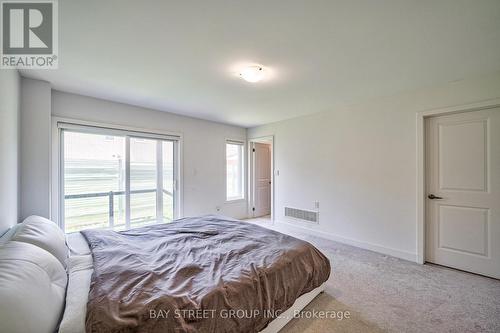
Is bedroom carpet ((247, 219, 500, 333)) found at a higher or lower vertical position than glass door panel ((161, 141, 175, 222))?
lower

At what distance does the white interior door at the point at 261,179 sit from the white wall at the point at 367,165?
3.94 ft

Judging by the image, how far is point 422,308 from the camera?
1.88 meters

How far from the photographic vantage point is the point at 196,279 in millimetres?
1402

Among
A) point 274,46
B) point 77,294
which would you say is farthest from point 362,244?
point 77,294

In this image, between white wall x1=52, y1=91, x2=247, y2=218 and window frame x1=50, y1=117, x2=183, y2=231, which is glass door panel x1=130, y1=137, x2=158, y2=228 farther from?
white wall x1=52, y1=91, x2=247, y2=218

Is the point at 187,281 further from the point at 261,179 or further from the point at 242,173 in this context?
the point at 261,179

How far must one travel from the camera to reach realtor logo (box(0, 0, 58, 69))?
144cm

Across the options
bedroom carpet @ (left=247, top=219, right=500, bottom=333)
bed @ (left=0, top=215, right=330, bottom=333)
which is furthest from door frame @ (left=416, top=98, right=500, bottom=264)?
bed @ (left=0, top=215, right=330, bottom=333)

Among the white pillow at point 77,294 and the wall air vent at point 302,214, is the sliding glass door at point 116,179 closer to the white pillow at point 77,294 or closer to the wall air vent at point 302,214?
the white pillow at point 77,294

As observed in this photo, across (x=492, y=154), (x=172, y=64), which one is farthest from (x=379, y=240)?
(x=172, y=64)

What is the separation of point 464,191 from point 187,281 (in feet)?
10.9

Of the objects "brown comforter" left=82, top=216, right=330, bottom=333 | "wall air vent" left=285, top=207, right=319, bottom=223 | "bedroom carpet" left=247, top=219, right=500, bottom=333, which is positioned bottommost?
"bedroom carpet" left=247, top=219, right=500, bottom=333

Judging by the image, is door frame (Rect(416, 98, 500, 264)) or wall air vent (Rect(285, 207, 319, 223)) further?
wall air vent (Rect(285, 207, 319, 223))

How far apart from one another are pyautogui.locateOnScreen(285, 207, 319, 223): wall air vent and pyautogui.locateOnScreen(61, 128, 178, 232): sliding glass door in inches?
93.3
